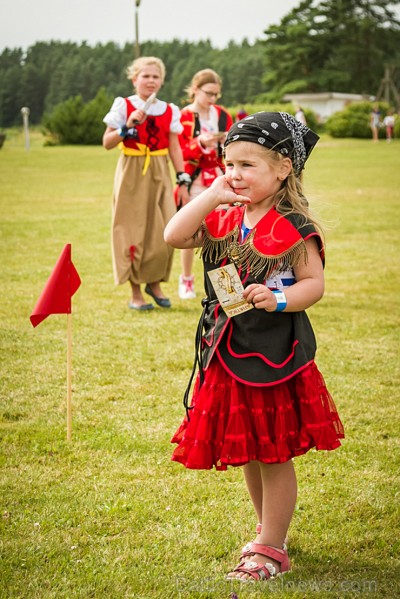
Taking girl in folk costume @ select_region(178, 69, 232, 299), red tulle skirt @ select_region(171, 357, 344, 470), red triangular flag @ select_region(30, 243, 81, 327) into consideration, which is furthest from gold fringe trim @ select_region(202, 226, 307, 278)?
girl in folk costume @ select_region(178, 69, 232, 299)

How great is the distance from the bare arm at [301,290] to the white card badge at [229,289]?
51 millimetres

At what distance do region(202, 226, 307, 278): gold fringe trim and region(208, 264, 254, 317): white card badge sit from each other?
0.20 feet

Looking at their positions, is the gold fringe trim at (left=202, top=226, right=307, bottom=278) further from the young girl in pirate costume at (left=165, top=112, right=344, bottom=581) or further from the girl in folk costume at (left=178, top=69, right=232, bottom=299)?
the girl in folk costume at (left=178, top=69, right=232, bottom=299)

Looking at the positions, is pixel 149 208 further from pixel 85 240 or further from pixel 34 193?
pixel 34 193

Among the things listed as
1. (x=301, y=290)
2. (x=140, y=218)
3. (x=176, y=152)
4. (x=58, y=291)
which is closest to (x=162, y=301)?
(x=140, y=218)

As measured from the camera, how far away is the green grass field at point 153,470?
3076 millimetres

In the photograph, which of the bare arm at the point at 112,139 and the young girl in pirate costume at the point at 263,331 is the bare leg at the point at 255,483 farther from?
the bare arm at the point at 112,139

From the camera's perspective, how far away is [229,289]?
2.96 m

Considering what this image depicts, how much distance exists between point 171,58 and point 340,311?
268 feet

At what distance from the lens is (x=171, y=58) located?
84.9 m

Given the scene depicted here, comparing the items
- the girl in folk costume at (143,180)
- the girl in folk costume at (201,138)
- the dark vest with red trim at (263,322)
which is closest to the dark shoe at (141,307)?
the girl in folk costume at (143,180)

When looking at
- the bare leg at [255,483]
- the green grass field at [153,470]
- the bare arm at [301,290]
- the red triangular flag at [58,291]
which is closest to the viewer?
the bare arm at [301,290]

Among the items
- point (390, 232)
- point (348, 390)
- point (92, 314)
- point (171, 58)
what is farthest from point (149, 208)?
point (171, 58)

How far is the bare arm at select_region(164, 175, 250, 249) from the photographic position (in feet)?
9.54
